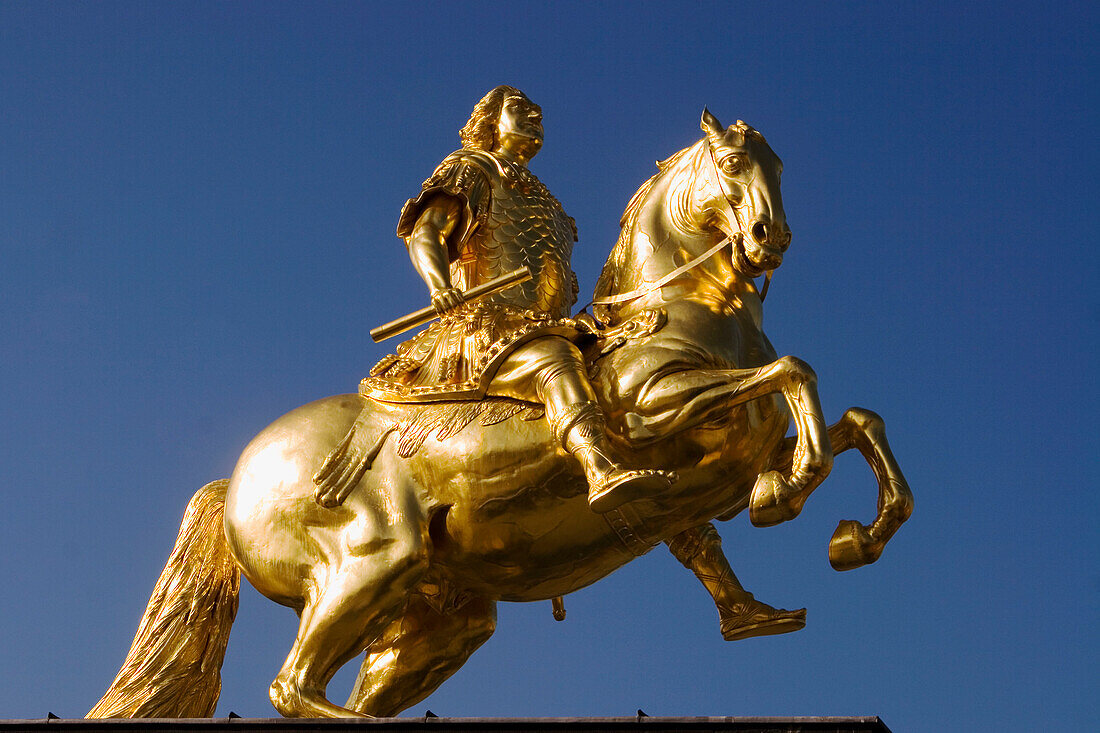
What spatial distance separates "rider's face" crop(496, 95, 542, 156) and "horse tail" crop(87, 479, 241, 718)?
6.63ft

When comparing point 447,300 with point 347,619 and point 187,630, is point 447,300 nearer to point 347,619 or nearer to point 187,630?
point 347,619

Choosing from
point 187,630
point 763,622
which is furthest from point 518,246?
point 187,630

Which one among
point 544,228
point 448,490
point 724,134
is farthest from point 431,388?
point 724,134

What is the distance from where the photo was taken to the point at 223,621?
7855mm

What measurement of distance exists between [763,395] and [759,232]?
73 cm

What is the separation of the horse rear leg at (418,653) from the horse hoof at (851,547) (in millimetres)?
1606

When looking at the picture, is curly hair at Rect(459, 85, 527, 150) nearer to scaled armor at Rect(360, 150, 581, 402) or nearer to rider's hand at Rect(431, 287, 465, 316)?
scaled armor at Rect(360, 150, 581, 402)

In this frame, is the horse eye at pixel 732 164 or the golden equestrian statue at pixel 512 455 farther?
the horse eye at pixel 732 164

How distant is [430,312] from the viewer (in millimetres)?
7602

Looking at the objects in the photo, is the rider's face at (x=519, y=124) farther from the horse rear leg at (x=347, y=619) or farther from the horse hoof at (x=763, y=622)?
the horse hoof at (x=763, y=622)

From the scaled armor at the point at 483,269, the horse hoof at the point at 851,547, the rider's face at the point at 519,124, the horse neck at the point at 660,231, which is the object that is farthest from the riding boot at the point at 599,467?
the rider's face at the point at 519,124

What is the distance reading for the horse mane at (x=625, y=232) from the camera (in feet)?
25.8

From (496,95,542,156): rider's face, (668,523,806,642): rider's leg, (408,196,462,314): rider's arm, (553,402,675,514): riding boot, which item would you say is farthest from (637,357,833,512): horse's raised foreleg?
(496,95,542,156): rider's face

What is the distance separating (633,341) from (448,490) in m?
0.97
